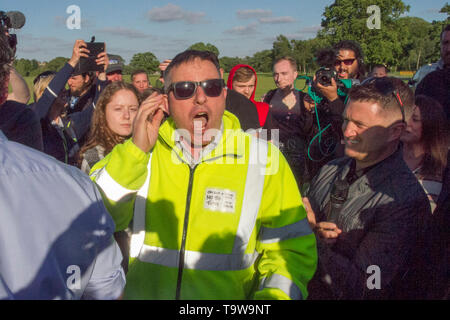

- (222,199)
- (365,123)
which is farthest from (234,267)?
(365,123)

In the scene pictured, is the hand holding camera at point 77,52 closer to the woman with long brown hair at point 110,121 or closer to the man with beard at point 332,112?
the woman with long brown hair at point 110,121

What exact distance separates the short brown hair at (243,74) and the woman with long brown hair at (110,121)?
162 cm

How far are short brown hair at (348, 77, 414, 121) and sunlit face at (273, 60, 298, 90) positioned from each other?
3.21 meters

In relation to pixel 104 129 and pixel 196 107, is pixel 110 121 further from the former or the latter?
pixel 196 107

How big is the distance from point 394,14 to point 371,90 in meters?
40.2

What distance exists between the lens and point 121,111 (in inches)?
146

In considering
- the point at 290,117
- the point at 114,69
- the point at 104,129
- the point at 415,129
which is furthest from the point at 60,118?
the point at 415,129

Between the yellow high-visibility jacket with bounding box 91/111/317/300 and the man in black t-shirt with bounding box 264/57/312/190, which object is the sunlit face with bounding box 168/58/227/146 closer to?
the yellow high-visibility jacket with bounding box 91/111/317/300

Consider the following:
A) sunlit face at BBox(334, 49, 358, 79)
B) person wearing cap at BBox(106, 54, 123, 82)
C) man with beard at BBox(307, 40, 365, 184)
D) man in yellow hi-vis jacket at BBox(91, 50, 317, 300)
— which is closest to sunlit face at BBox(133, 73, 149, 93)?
person wearing cap at BBox(106, 54, 123, 82)

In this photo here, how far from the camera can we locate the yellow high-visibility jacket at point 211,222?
1808mm

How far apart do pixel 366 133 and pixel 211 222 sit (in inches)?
45.1

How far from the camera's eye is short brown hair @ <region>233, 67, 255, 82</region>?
4.93 meters

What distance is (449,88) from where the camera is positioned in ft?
13.6
